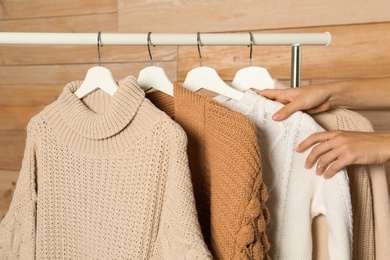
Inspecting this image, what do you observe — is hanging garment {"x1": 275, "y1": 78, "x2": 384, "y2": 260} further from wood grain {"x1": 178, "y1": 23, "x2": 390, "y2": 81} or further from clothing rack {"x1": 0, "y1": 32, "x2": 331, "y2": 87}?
wood grain {"x1": 178, "y1": 23, "x2": 390, "y2": 81}

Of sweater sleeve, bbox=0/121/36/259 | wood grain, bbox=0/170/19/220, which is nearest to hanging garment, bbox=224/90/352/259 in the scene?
sweater sleeve, bbox=0/121/36/259

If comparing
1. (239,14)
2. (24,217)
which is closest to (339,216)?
(24,217)

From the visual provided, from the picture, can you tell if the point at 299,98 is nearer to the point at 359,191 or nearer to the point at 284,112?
the point at 284,112

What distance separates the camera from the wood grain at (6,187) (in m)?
2.12

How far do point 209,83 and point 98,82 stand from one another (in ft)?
0.72

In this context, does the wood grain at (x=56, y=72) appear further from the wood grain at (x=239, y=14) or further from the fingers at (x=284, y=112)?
the fingers at (x=284, y=112)

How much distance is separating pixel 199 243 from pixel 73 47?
1.40 meters

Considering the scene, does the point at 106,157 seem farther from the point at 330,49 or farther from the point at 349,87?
the point at 330,49

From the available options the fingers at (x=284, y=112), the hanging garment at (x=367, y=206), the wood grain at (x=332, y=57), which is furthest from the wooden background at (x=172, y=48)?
the fingers at (x=284, y=112)

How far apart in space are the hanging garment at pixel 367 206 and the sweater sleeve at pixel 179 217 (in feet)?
1.01

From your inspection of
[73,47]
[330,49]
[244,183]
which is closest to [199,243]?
[244,183]

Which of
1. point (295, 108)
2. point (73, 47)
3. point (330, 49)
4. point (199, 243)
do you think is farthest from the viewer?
point (73, 47)

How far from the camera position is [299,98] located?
3.16 feet

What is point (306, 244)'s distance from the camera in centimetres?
96
